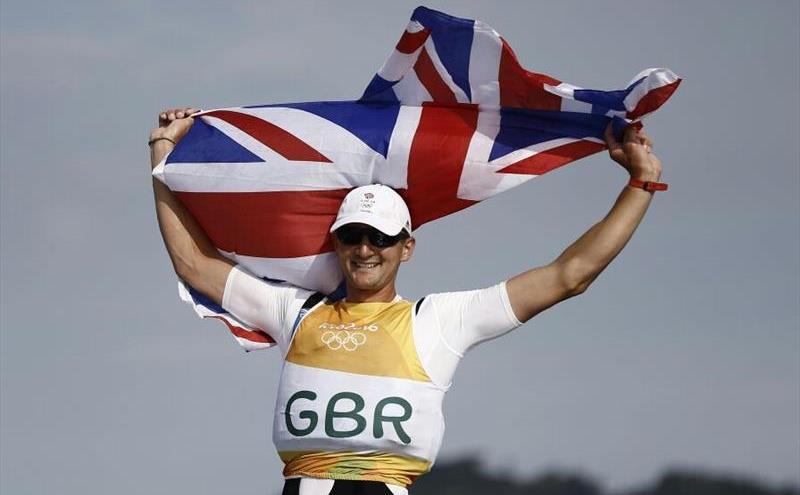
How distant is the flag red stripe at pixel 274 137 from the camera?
725cm

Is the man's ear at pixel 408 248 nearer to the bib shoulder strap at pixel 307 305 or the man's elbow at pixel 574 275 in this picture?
the bib shoulder strap at pixel 307 305

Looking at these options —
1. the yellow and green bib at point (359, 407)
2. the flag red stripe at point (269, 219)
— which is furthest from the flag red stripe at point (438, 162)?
the yellow and green bib at point (359, 407)

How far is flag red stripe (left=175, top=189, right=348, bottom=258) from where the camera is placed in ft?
23.7

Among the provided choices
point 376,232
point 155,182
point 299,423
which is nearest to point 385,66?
point 376,232

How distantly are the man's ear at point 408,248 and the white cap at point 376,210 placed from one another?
56mm

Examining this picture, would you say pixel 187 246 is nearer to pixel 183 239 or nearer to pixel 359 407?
pixel 183 239

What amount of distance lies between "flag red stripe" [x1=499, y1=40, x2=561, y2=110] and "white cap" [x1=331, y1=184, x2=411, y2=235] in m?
0.73

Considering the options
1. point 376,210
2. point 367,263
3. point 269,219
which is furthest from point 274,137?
point 367,263

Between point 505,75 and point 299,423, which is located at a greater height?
point 505,75

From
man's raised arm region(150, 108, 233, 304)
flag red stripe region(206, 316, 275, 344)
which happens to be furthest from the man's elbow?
man's raised arm region(150, 108, 233, 304)

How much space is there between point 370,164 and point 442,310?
0.82m

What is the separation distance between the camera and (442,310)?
6832mm

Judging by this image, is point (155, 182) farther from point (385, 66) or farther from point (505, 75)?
point (505, 75)

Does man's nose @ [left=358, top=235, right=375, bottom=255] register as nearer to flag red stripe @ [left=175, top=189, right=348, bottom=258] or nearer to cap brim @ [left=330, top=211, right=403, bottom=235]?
cap brim @ [left=330, top=211, right=403, bottom=235]
